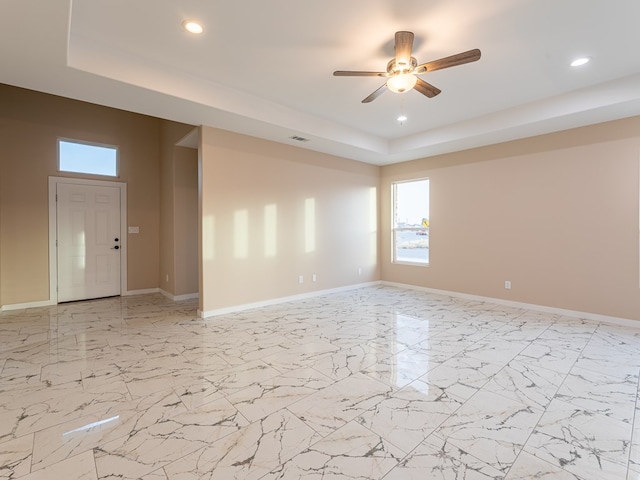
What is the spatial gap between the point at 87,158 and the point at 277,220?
12.4 feet

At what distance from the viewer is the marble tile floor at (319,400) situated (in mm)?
1702

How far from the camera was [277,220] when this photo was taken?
17.5ft

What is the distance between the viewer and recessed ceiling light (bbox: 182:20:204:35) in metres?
2.65

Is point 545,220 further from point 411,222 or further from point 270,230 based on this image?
point 270,230

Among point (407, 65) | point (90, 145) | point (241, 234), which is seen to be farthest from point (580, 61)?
point (90, 145)

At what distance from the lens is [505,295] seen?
17.1 feet

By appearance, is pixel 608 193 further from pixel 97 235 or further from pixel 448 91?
pixel 97 235

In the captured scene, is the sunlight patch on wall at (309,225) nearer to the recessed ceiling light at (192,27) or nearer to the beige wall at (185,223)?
the beige wall at (185,223)

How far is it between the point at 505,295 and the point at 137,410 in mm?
5385

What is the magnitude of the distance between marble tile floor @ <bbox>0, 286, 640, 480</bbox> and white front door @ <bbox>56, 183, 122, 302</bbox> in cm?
157

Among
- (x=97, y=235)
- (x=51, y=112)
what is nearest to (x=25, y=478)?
(x=97, y=235)

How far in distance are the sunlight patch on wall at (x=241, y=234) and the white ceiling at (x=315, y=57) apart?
1307 millimetres

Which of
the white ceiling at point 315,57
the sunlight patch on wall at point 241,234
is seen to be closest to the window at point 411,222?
the white ceiling at point 315,57

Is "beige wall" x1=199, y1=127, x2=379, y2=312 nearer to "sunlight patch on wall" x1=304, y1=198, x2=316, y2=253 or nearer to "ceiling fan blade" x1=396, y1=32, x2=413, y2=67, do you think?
"sunlight patch on wall" x1=304, y1=198, x2=316, y2=253
